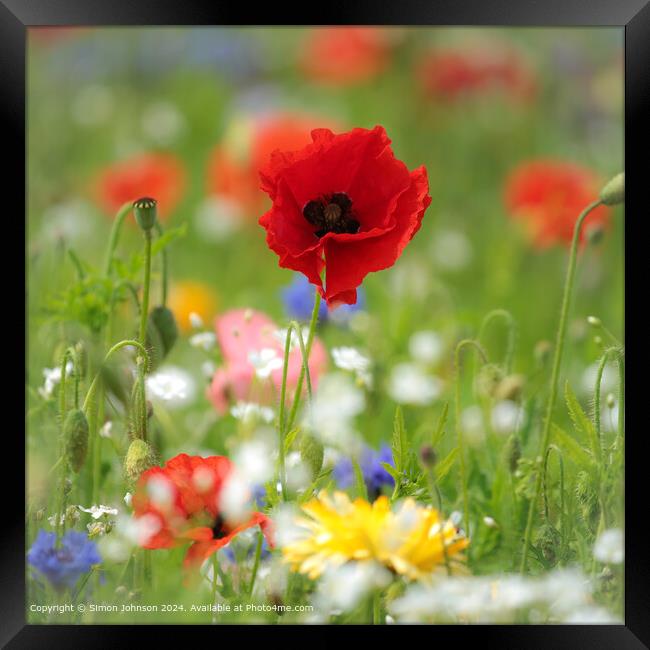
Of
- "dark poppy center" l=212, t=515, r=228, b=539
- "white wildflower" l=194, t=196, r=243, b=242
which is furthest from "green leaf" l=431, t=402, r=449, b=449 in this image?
"white wildflower" l=194, t=196, r=243, b=242

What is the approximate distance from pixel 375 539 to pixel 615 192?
410 mm

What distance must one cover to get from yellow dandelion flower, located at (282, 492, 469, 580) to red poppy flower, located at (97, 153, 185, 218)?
1168 millimetres

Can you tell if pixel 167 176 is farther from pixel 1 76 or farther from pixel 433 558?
pixel 433 558

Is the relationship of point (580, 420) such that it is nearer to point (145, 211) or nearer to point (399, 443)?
point (399, 443)

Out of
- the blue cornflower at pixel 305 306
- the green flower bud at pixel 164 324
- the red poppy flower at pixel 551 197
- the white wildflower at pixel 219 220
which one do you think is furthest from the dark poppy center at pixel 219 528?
the white wildflower at pixel 219 220

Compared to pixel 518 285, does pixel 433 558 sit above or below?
below

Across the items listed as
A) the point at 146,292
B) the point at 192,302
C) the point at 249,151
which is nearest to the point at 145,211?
the point at 146,292

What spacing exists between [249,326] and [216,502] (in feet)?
1.16

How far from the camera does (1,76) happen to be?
1131 mm

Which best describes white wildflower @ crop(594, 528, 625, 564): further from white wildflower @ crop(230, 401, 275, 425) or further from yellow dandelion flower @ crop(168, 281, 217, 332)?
yellow dandelion flower @ crop(168, 281, 217, 332)

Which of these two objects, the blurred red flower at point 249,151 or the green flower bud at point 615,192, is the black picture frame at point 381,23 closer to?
the green flower bud at point 615,192

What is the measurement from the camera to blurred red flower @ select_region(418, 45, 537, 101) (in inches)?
116

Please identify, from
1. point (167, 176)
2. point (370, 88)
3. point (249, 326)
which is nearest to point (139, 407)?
point (249, 326)

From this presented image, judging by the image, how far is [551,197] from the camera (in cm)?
207
